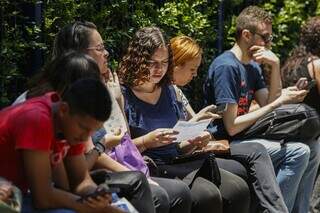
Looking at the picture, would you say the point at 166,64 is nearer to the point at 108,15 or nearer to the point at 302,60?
the point at 108,15

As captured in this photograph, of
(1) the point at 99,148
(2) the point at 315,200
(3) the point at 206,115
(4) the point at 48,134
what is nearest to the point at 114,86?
(1) the point at 99,148

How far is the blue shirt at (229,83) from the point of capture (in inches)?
241

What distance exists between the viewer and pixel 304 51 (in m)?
6.83

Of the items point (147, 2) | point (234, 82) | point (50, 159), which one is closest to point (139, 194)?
point (50, 159)

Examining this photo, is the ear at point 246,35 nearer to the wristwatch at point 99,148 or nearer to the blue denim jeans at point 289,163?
the blue denim jeans at point 289,163

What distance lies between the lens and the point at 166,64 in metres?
5.55

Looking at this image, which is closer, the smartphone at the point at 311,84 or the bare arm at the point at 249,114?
the bare arm at the point at 249,114

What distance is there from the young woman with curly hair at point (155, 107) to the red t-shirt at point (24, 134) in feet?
4.90

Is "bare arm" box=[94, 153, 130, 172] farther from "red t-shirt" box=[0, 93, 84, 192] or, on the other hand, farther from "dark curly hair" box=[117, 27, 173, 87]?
"dark curly hair" box=[117, 27, 173, 87]

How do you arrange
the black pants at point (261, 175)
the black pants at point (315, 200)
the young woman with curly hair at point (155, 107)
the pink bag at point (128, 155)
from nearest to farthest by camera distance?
the pink bag at point (128, 155) < the young woman with curly hair at point (155, 107) < the black pants at point (261, 175) < the black pants at point (315, 200)

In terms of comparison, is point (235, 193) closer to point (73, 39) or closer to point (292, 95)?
point (292, 95)

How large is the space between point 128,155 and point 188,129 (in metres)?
0.50

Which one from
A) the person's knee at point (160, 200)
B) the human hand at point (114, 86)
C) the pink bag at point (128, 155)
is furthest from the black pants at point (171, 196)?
the human hand at point (114, 86)

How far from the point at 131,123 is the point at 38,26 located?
0.95m
